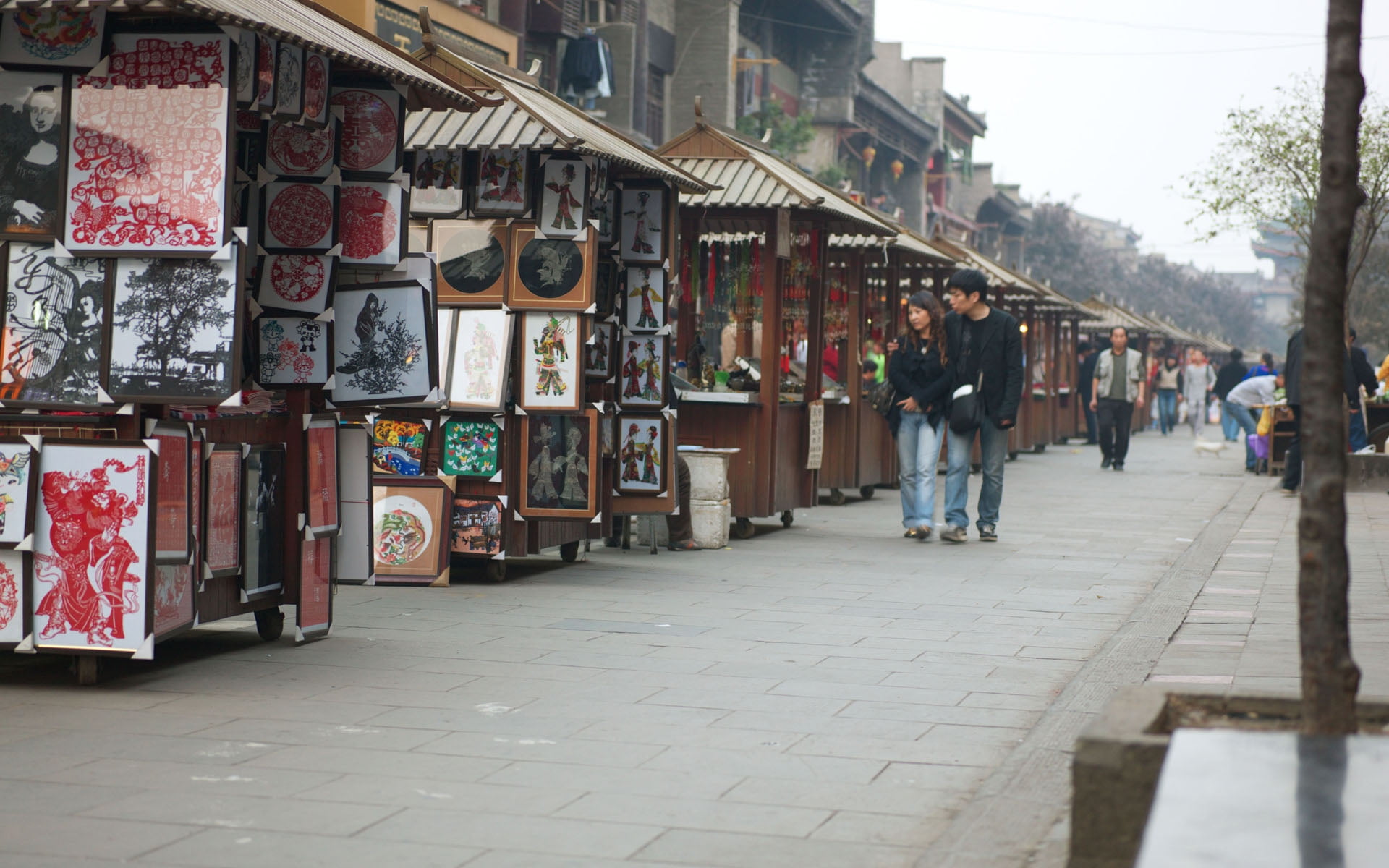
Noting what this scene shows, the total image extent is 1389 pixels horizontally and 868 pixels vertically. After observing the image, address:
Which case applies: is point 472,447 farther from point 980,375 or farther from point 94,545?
point 980,375

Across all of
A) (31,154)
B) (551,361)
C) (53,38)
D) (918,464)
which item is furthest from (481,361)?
(918,464)

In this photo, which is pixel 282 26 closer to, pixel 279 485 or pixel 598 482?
pixel 279 485

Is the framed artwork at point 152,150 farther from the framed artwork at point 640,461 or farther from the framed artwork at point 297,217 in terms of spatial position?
the framed artwork at point 640,461

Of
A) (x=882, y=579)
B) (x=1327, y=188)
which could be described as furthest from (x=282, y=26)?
(x=882, y=579)

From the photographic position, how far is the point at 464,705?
6.05 m

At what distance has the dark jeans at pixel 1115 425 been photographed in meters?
23.3

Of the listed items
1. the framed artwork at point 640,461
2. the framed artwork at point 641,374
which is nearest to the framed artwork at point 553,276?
the framed artwork at point 641,374

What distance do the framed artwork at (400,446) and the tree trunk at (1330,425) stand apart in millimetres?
6603

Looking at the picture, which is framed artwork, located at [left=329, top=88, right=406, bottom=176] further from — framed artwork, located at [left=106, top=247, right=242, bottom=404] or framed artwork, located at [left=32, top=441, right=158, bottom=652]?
framed artwork, located at [left=32, top=441, right=158, bottom=652]

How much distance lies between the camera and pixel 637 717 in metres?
5.91

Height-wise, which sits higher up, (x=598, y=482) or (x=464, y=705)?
(x=598, y=482)

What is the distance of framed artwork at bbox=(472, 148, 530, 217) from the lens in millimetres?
9656

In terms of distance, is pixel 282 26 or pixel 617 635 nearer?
pixel 282 26

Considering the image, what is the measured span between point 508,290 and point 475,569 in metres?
1.83
